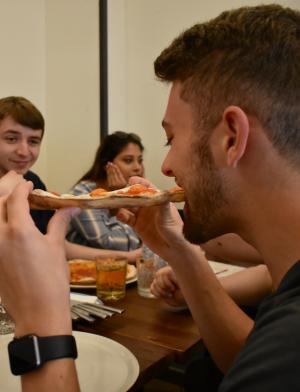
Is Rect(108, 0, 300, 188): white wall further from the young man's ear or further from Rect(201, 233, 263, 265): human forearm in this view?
the young man's ear

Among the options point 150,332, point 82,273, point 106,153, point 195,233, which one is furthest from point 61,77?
point 195,233

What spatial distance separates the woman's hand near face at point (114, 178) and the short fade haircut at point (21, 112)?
2.29ft

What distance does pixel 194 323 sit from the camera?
1.25 m

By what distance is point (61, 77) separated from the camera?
363cm

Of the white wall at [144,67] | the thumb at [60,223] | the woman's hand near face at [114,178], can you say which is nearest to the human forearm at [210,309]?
the thumb at [60,223]

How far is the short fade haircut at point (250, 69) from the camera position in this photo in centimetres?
75

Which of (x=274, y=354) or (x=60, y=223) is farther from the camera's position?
(x=60, y=223)

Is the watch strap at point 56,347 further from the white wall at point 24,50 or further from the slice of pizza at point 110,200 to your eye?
the white wall at point 24,50

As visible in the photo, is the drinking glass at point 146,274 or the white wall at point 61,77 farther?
the white wall at point 61,77

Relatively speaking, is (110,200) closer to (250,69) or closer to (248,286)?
(250,69)

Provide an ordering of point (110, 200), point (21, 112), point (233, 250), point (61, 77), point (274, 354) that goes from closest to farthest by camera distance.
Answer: point (274, 354) < point (110, 200) < point (233, 250) < point (21, 112) < point (61, 77)

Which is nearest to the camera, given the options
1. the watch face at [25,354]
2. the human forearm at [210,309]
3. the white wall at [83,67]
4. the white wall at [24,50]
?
the watch face at [25,354]

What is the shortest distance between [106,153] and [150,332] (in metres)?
2.02

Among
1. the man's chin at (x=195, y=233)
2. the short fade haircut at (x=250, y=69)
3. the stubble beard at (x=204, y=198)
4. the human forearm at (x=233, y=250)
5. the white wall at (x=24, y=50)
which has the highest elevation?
the white wall at (x=24, y=50)
